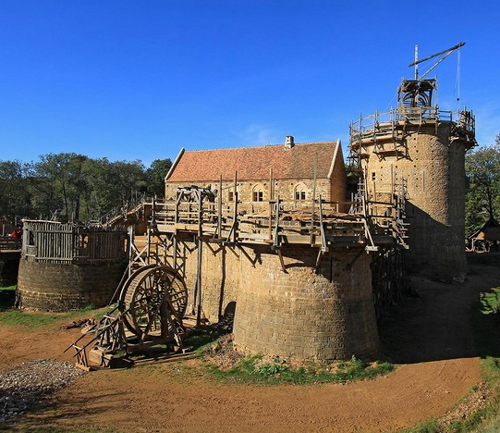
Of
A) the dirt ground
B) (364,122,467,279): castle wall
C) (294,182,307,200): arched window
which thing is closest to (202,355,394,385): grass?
the dirt ground

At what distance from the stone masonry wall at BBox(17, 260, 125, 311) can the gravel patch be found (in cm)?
796

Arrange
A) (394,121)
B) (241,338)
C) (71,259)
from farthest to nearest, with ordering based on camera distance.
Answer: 1. (394,121)
2. (71,259)
3. (241,338)

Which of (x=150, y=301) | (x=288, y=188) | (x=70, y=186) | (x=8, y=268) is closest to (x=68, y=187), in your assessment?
(x=70, y=186)

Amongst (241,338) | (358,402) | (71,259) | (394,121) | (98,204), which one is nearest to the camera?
(358,402)

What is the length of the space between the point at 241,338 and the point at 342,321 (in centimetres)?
359

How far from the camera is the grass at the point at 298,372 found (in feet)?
40.8

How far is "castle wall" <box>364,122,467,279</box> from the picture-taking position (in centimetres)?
2634

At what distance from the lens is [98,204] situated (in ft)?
172

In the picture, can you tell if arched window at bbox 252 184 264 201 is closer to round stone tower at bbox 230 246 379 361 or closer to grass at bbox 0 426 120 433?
round stone tower at bbox 230 246 379 361

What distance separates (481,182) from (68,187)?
50.2 meters

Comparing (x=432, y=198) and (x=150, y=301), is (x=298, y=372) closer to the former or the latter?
(x=150, y=301)

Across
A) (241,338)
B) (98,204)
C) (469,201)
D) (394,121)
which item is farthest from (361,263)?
(98,204)

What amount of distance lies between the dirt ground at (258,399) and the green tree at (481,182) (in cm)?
3057

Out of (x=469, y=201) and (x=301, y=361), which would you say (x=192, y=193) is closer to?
(x=301, y=361)
